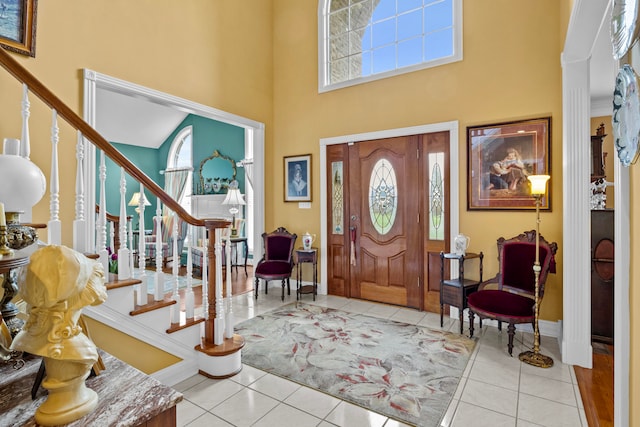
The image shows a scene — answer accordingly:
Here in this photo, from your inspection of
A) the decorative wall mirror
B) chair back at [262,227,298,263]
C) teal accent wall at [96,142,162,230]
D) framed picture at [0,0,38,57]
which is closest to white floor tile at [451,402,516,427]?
chair back at [262,227,298,263]

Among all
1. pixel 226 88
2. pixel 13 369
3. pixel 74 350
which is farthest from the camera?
pixel 226 88

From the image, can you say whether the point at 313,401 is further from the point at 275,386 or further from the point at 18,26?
the point at 18,26

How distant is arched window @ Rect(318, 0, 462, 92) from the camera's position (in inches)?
157

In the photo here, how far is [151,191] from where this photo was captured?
94.3 inches

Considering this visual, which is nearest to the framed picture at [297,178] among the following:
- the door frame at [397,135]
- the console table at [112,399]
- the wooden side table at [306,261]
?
the door frame at [397,135]

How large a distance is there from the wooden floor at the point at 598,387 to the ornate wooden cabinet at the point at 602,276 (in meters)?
0.18

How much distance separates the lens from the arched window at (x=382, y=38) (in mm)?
3982

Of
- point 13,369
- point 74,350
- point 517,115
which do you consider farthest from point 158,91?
point 517,115

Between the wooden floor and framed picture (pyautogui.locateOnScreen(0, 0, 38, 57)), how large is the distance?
490 cm

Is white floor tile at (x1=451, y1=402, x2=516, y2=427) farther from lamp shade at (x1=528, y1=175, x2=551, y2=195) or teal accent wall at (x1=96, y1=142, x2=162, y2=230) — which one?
teal accent wall at (x1=96, y1=142, x2=162, y2=230)

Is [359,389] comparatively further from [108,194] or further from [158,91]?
[108,194]

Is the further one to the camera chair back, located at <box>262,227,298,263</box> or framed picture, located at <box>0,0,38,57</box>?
chair back, located at <box>262,227,298,263</box>

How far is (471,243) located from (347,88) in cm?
266

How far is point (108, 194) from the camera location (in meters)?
8.02
